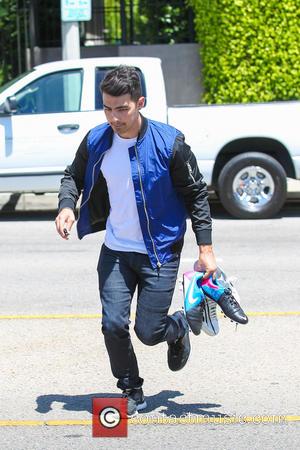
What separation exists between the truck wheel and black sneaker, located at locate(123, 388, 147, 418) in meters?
7.06

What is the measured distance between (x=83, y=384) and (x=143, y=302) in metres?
0.95

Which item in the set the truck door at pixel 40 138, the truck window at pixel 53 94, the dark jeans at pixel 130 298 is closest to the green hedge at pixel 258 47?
the truck window at pixel 53 94

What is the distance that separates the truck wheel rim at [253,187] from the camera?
485 inches

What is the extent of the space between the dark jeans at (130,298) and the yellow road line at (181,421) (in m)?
0.25

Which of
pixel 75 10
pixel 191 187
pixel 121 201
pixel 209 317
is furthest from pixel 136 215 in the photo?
pixel 75 10

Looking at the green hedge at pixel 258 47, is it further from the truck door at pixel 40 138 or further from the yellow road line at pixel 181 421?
the yellow road line at pixel 181 421

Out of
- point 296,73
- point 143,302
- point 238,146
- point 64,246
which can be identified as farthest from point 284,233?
point 143,302

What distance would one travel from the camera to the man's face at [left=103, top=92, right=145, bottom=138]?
197 inches

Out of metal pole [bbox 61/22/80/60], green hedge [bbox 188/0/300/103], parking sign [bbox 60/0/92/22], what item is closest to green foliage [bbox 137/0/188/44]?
green hedge [bbox 188/0/300/103]

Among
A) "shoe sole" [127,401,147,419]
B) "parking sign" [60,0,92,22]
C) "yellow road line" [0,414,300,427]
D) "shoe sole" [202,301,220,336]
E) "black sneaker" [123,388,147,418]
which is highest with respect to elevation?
"parking sign" [60,0,92,22]

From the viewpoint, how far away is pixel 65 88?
12.3 metres

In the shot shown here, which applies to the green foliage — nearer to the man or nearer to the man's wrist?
the man

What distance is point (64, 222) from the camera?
5.10 metres

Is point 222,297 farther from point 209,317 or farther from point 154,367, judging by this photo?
point 154,367
